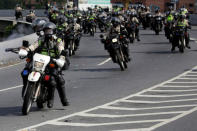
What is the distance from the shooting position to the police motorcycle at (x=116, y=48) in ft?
70.2

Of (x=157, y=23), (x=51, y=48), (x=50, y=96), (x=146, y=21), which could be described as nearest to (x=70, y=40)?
(x=157, y=23)

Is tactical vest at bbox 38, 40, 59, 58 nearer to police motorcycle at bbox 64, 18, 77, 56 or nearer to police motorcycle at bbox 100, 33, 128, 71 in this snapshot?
police motorcycle at bbox 100, 33, 128, 71

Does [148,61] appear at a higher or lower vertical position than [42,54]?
lower

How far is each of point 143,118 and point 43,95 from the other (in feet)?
6.41

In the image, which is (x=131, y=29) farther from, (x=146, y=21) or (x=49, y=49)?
(x=49, y=49)

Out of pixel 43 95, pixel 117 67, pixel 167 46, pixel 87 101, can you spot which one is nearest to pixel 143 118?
pixel 43 95

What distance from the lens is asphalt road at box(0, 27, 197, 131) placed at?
1066 cm

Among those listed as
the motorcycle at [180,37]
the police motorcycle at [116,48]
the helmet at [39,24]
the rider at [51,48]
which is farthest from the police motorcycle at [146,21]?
the rider at [51,48]

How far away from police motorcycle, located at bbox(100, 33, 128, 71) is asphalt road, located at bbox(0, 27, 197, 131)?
37 cm

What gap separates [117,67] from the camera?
23.0m

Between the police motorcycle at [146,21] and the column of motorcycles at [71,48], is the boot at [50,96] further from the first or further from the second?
the police motorcycle at [146,21]

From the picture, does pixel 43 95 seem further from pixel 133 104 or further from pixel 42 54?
pixel 133 104

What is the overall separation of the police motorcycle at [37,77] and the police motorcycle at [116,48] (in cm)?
937

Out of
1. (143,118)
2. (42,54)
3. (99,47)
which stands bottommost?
(99,47)
